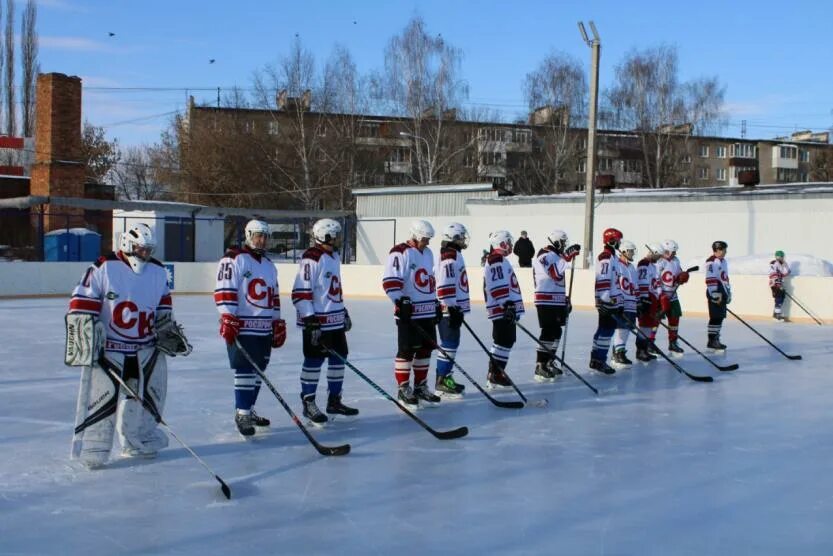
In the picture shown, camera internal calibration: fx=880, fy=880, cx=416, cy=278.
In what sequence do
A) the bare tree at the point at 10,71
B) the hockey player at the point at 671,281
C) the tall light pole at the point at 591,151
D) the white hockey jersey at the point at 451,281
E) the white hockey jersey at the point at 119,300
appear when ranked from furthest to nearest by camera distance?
1. the bare tree at the point at 10,71
2. the tall light pole at the point at 591,151
3. the hockey player at the point at 671,281
4. the white hockey jersey at the point at 451,281
5. the white hockey jersey at the point at 119,300

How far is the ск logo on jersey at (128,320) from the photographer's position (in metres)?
4.33

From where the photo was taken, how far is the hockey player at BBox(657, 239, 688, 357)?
884 centimetres

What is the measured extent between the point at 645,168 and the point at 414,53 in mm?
11440

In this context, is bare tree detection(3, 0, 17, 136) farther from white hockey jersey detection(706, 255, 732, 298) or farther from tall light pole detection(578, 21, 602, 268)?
white hockey jersey detection(706, 255, 732, 298)

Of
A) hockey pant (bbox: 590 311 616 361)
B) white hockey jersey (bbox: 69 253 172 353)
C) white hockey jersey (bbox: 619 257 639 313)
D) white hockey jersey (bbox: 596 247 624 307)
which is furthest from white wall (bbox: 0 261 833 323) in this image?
white hockey jersey (bbox: 69 253 172 353)

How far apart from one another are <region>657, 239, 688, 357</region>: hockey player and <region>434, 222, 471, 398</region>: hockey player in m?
3.21

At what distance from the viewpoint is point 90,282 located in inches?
169

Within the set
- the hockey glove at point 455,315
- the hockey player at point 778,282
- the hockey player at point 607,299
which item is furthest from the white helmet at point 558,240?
the hockey player at point 778,282

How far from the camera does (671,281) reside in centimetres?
893

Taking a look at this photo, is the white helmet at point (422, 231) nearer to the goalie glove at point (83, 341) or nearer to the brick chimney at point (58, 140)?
the goalie glove at point (83, 341)

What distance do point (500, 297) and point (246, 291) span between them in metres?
2.34

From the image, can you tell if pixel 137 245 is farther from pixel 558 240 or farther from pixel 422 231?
pixel 558 240

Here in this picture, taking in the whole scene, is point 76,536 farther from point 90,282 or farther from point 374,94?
point 374,94

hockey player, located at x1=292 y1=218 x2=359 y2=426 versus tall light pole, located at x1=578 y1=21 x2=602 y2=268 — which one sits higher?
tall light pole, located at x1=578 y1=21 x2=602 y2=268
